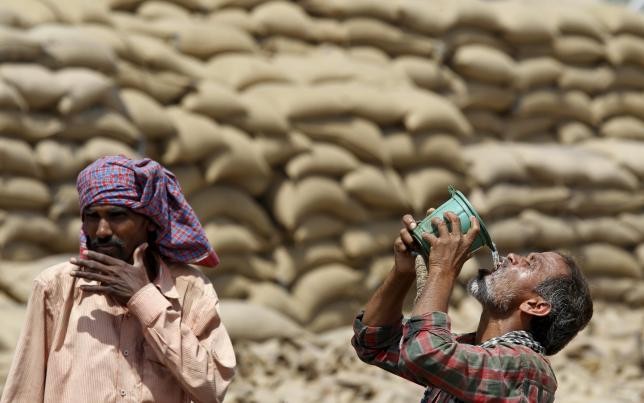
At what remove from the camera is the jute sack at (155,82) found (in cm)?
558

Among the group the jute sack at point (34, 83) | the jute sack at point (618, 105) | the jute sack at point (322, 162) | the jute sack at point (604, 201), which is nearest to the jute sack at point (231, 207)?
the jute sack at point (322, 162)

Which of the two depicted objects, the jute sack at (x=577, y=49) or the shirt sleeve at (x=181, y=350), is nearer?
the shirt sleeve at (x=181, y=350)

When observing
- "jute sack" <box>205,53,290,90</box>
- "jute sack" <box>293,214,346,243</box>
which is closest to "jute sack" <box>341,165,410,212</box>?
"jute sack" <box>293,214,346,243</box>

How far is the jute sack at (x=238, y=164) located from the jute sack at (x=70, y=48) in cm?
70

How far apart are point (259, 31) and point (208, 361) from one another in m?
4.53

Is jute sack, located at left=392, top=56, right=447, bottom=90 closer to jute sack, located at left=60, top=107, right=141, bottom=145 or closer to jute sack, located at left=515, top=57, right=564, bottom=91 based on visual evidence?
jute sack, located at left=515, top=57, right=564, bottom=91

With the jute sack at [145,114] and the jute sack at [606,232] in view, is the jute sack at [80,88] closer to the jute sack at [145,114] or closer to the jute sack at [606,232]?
the jute sack at [145,114]

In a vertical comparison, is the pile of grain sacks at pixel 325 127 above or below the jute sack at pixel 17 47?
below

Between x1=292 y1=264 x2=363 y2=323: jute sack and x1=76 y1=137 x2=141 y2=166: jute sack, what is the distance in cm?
124

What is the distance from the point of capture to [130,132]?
5.34 m

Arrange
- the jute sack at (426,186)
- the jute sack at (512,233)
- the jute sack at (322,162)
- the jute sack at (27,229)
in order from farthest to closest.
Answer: the jute sack at (512,233)
the jute sack at (426,186)
the jute sack at (322,162)
the jute sack at (27,229)

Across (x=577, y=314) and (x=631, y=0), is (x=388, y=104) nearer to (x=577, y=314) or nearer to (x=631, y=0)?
(x=631, y=0)

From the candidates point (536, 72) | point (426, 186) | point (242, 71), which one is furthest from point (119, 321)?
point (536, 72)

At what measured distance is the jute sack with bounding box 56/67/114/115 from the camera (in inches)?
203
